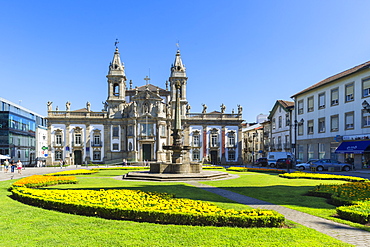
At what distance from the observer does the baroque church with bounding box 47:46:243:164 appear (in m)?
51.6

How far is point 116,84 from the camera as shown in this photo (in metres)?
55.3

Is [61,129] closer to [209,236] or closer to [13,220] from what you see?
[13,220]

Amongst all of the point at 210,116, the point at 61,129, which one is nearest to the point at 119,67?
the point at 61,129

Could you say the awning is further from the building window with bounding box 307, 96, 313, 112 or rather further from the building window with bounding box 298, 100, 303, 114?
the building window with bounding box 298, 100, 303, 114

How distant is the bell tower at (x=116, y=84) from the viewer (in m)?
53.7

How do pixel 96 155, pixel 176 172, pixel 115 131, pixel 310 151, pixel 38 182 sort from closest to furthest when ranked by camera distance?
pixel 38 182 → pixel 176 172 → pixel 310 151 → pixel 96 155 → pixel 115 131

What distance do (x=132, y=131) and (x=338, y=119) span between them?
31648 mm

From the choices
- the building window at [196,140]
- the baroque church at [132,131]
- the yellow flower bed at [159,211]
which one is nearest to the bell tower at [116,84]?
the baroque church at [132,131]

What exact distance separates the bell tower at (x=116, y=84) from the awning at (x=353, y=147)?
116 ft

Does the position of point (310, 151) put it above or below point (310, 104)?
below

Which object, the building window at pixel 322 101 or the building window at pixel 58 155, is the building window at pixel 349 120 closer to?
the building window at pixel 322 101

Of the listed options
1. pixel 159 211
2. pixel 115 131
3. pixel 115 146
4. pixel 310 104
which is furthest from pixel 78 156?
pixel 159 211

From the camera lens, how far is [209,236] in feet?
22.3

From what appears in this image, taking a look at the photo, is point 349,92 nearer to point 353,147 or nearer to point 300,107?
point 353,147
